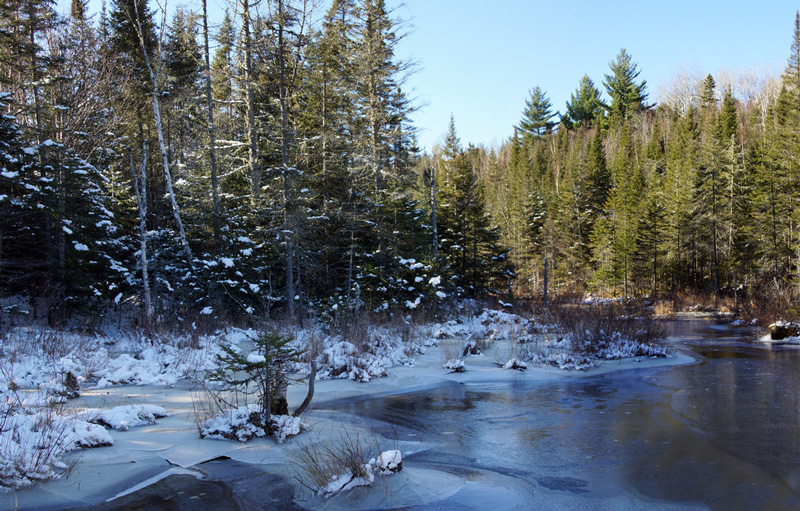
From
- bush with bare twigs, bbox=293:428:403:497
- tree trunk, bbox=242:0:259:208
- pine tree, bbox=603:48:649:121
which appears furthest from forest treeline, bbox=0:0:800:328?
pine tree, bbox=603:48:649:121

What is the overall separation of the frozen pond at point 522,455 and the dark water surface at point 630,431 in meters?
0.03

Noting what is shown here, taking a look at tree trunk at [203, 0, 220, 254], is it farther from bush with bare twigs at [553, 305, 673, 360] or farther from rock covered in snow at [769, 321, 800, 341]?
rock covered in snow at [769, 321, 800, 341]

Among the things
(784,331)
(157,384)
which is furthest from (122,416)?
(784,331)

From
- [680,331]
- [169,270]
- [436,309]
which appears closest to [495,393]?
[436,309]

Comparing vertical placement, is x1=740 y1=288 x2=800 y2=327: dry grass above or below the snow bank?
below

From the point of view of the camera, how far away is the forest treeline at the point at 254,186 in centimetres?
1481

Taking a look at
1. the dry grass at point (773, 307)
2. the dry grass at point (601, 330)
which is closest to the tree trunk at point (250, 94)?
the dry grass at point (601, 330)

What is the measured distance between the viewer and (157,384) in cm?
1057

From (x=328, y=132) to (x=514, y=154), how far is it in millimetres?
51828

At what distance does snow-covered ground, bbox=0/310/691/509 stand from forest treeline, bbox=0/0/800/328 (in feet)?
7.41

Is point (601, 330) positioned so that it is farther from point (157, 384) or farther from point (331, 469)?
point (157, 384)

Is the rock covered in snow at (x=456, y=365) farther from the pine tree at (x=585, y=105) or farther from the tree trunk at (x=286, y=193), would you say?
the pine tree at (x=585, y=105)

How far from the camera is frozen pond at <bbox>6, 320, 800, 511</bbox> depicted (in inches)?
211

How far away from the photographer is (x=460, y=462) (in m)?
6.59
